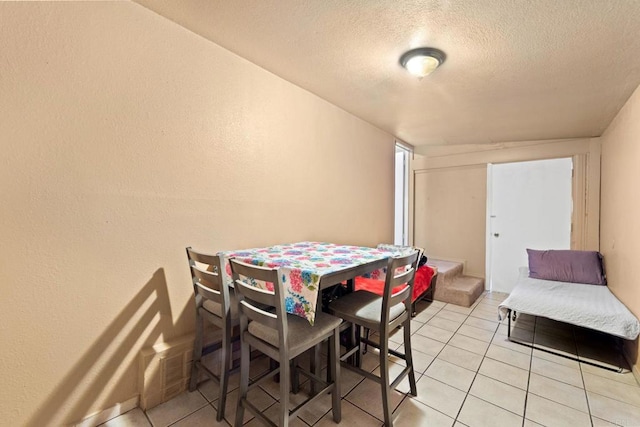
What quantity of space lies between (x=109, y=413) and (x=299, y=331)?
120 centimetres

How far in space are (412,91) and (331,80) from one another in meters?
0.72

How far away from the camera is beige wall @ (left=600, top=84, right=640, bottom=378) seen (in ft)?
6.81

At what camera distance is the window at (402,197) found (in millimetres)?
4672

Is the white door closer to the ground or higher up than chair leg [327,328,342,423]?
higher up

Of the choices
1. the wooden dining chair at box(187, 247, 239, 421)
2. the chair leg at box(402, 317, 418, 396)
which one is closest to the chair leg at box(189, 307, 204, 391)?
the wooden dining chair at box(187, 247, 239, 421)

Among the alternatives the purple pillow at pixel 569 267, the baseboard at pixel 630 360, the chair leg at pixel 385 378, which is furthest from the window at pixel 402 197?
the chair leg at pixel 385 378

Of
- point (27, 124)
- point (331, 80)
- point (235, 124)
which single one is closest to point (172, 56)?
point (235, 124)

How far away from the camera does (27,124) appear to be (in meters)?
1.27

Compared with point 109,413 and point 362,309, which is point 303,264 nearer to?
point 362,309

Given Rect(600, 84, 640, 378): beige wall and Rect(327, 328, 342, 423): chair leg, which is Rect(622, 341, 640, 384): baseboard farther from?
Rect(327, 328, 342, 423): chair leg

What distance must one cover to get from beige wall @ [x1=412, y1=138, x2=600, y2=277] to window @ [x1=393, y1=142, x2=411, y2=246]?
0.15 metres

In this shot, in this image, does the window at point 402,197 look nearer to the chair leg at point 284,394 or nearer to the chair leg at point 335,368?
the chair leg at point 335,368

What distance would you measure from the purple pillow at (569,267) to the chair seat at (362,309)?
2.55m

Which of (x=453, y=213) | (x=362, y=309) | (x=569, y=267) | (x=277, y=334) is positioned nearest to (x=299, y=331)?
(x=277, y=334)
